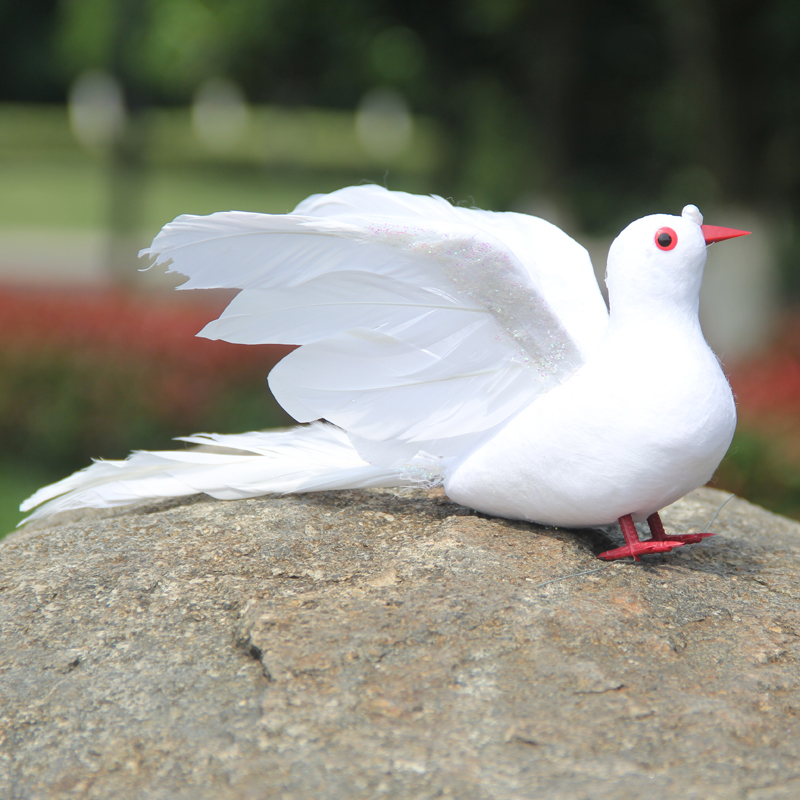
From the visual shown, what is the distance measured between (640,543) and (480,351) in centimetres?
59

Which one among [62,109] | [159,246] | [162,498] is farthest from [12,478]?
[62,109]

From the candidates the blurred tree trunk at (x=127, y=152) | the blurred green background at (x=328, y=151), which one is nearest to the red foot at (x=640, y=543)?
the blurred green background at (x=328, y=151)

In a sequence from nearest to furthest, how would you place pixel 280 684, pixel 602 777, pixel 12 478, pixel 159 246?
pixel 602 777, pixel 280 684, pixel 159 246, pixel 12 478

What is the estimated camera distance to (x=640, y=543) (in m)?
1.97

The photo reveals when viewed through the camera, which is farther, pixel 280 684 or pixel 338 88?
pixel 338 88

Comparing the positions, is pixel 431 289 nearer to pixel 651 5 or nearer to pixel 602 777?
pixel 602 777

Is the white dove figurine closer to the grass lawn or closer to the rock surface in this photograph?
the rock surface

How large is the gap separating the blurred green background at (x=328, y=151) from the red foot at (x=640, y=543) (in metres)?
1.24

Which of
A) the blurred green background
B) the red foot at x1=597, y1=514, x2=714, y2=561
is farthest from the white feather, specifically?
the blurred green background

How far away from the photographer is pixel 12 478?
5266 millimetres

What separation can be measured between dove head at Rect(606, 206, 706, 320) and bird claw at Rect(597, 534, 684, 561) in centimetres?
53

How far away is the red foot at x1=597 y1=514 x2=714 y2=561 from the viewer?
1953 millimetres

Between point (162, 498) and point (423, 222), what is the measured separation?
1.12 m

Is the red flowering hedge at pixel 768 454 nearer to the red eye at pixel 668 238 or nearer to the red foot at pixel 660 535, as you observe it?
the red foot at pixel 660 535
